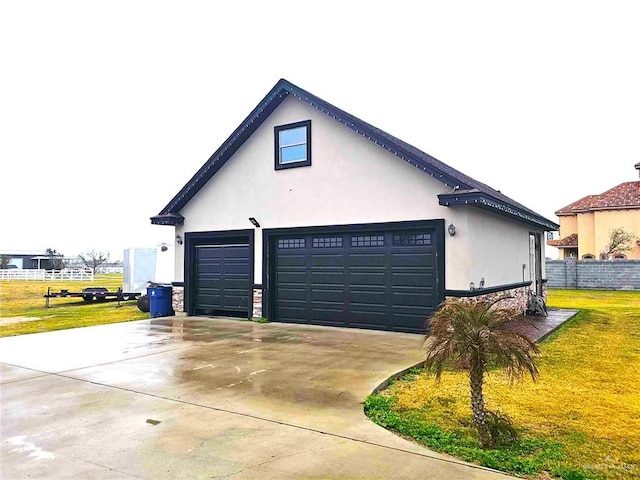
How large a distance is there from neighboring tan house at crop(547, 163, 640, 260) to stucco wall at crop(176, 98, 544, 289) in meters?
27.6

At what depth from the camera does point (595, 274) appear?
3025 cm

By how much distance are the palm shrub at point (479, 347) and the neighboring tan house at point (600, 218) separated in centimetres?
3920

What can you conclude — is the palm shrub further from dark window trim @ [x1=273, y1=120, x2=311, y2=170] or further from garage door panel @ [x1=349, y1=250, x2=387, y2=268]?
dark window trim @ [x1=273, y1=120, x2=311, y2=170]

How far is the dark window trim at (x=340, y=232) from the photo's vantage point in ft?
35.4

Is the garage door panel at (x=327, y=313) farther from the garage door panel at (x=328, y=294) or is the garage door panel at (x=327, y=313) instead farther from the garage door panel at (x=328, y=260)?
the garage door panel at (x=328, y=260)

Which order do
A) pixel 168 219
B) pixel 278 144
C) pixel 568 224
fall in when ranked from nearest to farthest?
pixel 278 144 → pixel 168 219 → pixel 568 224

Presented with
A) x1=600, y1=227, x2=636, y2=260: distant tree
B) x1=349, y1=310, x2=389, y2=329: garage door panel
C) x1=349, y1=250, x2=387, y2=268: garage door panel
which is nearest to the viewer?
x1=349, y1=310, x2=389, y2=329: garage door panel

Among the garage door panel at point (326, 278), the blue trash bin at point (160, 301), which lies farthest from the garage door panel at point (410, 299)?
the blue trash bin at point (160, 301)

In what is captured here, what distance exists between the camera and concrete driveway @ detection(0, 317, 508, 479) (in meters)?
3.93

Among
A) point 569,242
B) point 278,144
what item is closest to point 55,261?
point 278,144

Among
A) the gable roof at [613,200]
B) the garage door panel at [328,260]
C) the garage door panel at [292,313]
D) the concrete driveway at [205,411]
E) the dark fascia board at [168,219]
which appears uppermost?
the gable roof at [613,200]

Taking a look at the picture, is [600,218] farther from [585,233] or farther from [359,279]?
[359,279]

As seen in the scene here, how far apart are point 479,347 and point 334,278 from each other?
26.6 ft

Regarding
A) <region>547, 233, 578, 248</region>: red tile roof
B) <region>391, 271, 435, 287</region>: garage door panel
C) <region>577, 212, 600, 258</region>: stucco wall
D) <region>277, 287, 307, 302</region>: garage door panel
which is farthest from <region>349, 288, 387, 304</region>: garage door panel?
<region>547, 233, 578, 248</region>: red tile roof
